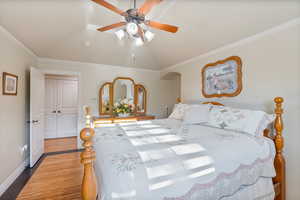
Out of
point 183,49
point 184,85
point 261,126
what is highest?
point 183,49

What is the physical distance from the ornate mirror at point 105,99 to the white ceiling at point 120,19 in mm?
854

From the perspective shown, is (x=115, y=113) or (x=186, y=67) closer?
(x=186, y=67)

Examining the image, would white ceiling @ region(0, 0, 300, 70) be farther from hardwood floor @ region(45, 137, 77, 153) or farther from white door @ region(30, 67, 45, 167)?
hardwood floor @ region(45, 137, 77, 153)

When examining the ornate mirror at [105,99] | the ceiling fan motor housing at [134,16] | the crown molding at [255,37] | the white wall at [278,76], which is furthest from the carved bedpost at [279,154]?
the ornate mirror at [105,99]

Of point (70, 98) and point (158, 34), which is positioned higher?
point (158, 34)

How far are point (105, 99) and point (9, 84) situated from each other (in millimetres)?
2147

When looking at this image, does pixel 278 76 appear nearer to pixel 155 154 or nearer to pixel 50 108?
pixel 155 154

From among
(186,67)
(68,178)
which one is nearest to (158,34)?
(186,67)

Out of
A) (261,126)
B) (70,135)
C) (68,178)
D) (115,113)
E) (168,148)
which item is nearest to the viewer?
(168,148)

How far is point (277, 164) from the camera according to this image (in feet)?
5.61

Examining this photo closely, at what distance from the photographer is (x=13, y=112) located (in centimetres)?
232

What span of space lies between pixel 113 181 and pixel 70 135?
5.06 m

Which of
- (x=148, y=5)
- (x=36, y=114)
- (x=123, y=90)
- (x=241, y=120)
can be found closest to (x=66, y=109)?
(x=36, y=114)

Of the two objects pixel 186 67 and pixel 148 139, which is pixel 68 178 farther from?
pixel 186 67
